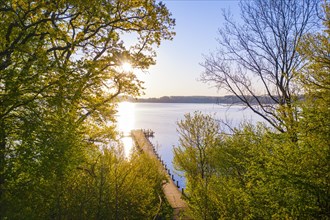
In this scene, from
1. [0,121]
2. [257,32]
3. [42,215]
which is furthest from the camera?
[257,32]

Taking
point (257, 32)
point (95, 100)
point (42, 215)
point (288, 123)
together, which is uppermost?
point (257, 32)

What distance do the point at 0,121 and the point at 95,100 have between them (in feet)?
15.9

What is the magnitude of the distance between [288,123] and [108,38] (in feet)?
25.3

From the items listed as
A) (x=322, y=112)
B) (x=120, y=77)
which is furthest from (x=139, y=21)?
(x=322, y=112)

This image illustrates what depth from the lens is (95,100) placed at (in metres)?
12.7

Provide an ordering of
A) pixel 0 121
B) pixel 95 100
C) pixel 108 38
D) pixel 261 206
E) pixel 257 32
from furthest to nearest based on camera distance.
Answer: pixel 257 32, pixel 95 100, pixel 108 38, pixel 261 206, pixel 0 121

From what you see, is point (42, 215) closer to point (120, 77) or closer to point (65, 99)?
point (65, 99)

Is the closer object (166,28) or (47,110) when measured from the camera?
(47,110)

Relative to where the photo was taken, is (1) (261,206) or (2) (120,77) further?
(2) (120,77)

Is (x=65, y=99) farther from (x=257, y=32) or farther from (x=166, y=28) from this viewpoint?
(x=257, y=32)

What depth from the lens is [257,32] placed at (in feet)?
48.9

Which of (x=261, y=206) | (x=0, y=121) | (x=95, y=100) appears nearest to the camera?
(x=0, y=121)

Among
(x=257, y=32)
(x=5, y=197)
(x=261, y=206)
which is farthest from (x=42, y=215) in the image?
(x=257, y=32)

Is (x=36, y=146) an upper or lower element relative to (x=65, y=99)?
lower
